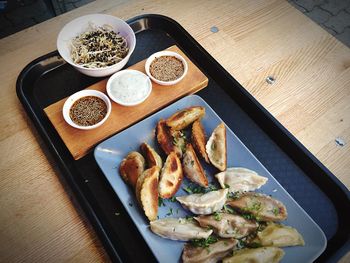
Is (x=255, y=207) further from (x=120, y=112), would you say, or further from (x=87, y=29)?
(x=87, y=29)

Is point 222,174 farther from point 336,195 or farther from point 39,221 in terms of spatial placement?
point 39,221

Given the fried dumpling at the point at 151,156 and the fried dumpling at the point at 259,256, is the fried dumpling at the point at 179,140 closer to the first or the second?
the fried dumpling at the point at 151,156

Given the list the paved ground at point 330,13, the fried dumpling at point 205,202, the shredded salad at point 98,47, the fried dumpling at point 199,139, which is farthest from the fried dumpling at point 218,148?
the paved ground at point 330,13

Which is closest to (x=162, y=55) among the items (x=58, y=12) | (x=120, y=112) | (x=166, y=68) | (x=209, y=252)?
(x=166, y=68)

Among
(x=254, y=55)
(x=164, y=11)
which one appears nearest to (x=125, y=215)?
(x=254, y=55)

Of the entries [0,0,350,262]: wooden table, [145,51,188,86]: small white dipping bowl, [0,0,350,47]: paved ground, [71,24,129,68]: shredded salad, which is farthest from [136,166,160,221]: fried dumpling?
[0,0,350,47]: paved ground
